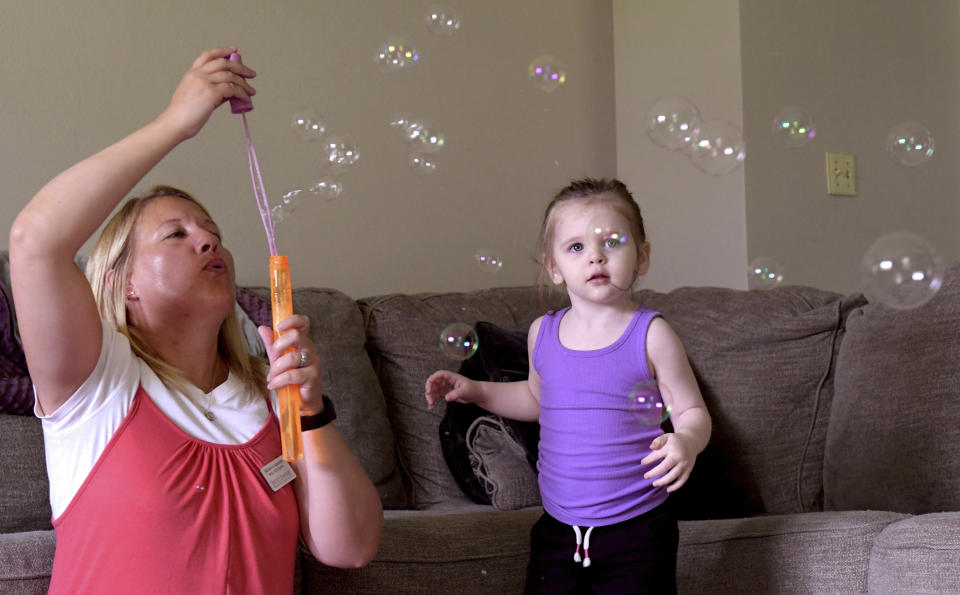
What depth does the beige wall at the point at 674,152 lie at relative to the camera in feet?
10.4

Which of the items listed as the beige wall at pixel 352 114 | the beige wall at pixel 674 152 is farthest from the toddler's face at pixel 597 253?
the beige wall at pixel 674 152

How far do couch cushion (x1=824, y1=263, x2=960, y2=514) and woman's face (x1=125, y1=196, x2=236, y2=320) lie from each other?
5.12ft

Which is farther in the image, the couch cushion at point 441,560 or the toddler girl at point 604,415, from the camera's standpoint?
the couch cushion at point 441,560

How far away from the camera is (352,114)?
2.90 meters

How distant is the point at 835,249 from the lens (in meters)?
3.36

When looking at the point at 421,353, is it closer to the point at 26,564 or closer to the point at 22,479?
the point at 22,479

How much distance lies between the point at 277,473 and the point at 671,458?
549mm

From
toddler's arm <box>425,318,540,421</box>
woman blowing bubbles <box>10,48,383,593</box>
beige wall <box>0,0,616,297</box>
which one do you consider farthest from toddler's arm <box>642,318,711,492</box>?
beige wall <box>0,0,616,297</box>

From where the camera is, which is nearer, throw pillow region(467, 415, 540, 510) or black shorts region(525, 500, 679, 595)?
black shorts region(525, 500, 679, 595)

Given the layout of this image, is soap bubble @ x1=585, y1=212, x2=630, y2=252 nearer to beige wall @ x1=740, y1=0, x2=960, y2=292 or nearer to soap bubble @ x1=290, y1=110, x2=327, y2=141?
soap bubble @ x1=290, y1=110, x2=327, y2=141

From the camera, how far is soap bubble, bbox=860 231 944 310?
5.05 feet

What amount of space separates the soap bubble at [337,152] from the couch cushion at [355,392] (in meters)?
→ 0.47

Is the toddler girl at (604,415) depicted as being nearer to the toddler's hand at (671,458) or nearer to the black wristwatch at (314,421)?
the toddler's hand at (671,458)

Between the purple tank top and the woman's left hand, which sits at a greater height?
the woman's left hand
